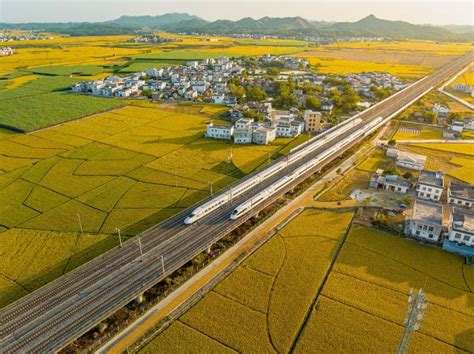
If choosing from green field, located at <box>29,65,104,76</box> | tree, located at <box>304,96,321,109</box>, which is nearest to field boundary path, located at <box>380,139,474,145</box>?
tree, located at <box>304,96,321,109</box>

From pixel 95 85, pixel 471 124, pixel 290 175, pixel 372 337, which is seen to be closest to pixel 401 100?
pixel 471 124

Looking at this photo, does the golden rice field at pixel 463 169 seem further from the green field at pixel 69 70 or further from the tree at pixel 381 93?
the green field at pixel 69 70

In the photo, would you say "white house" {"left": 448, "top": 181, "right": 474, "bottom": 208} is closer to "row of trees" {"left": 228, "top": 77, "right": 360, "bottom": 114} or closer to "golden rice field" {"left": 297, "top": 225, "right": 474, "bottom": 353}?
"golden rice field" {"left": 297, "top": 225, "right": 474, "bottom": 353}

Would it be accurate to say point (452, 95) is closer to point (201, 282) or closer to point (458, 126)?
point (458, 126)

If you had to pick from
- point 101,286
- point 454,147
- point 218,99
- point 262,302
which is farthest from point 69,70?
point 262,302

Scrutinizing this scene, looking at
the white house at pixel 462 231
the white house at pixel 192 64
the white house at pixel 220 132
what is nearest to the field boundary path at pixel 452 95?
the white house at pixel 220 132
